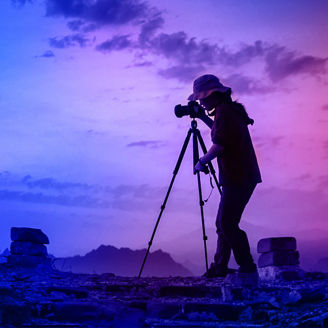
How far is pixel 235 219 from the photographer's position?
565cm

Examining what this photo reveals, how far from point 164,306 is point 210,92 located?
2.54 m

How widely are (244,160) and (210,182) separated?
1060mm

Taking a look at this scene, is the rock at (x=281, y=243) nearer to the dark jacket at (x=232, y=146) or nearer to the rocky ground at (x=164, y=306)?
the rocky ground at (x=164, y=306)

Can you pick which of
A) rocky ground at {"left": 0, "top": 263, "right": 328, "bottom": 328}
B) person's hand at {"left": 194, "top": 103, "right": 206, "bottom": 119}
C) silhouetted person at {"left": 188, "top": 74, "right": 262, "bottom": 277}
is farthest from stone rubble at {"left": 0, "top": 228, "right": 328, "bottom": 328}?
person's hand at {"left": 194, "top": 103, "right": 206, "bottom": 119}

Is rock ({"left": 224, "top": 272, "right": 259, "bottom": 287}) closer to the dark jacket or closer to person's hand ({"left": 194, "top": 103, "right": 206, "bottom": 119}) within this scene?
the dark jacket

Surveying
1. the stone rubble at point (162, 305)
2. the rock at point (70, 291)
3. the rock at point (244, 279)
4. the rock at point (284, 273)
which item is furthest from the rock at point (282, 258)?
the rock at point (70, 291)

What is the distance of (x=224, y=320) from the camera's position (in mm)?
4617

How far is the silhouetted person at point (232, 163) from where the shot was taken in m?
5.63

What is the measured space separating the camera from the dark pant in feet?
4.96

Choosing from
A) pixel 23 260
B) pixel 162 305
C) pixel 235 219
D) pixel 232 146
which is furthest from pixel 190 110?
pixel 23 260

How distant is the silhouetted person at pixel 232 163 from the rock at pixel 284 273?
6.20 feet

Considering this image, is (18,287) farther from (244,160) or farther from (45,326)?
(244,160)

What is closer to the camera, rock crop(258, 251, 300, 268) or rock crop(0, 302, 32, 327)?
rock crop(0, 302, 32, 327)

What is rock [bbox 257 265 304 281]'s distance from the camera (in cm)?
745
